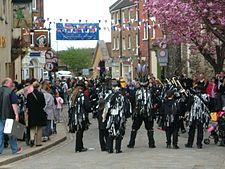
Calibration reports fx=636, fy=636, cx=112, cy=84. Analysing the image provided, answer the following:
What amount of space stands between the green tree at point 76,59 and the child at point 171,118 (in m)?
110

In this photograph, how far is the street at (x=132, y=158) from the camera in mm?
13508

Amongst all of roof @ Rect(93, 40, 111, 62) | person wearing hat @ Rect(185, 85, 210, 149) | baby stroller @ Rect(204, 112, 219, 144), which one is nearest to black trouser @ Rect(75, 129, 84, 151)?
person wearing hat @ Rect(185, 85, 210, 149)

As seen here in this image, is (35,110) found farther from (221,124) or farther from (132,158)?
(221,124)

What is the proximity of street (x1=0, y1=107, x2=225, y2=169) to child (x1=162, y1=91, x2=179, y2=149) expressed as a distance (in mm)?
384

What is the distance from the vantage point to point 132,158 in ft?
48.2

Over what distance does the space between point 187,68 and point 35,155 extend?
91.6ft

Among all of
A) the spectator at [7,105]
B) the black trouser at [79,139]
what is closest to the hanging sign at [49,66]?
the black trouser at [79,139]

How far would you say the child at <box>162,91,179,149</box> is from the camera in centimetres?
1656

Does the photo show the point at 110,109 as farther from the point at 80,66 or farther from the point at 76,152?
the point at 80,66

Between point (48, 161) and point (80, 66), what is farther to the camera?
point (80, 66)

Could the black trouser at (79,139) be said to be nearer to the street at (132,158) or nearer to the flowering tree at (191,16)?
the street at (132,158)

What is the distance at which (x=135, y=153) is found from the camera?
15.7 metres

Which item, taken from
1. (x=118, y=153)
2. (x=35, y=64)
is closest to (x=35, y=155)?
(x=118, y=153)

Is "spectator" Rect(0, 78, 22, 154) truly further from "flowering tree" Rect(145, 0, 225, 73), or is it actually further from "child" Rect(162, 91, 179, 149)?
"flowering tree" Rect(145, 0, 225, 73)
